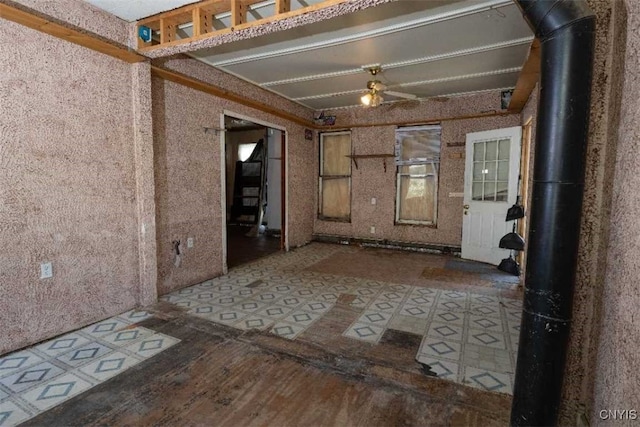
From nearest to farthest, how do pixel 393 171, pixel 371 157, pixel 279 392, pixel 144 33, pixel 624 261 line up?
pixel 624 261 < pixel 279 392 < pixel 144 33 < pixel 393 171 < pixel 371 157

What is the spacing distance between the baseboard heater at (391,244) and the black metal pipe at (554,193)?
4296 mm

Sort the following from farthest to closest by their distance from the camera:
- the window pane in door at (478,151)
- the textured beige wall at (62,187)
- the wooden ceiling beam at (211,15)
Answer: the window pane in door at (478,151) < the textured beige wall at (62,187) < the wooden ceiling beam at (211,15)

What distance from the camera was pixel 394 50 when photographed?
3473mm

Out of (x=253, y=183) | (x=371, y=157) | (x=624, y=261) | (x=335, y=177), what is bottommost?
(x=624, y=261)

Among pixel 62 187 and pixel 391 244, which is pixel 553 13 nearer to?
pixel 62 187

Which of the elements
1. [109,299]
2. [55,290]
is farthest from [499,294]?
[55,290]

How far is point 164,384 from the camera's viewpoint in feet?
6.43

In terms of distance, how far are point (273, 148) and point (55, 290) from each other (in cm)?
598

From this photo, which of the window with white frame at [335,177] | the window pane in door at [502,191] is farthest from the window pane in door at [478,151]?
the window with white frame at [335,177]

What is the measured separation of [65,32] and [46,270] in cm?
183

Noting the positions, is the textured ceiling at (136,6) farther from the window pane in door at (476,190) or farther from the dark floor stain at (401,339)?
the window pane in door at (476,190)

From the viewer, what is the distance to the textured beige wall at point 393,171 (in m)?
5.33

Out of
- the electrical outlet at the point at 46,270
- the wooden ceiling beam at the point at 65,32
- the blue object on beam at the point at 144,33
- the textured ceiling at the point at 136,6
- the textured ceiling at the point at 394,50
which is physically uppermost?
the textured ceiling at the point at 394,50

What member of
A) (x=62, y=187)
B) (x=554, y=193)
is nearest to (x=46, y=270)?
(x=62, y=187)
